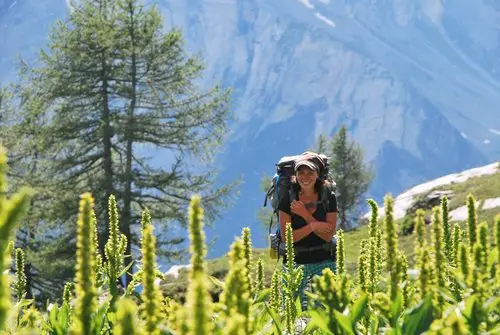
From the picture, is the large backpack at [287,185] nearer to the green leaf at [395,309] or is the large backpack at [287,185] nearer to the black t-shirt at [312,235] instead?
the black t-shirt at [312,235]

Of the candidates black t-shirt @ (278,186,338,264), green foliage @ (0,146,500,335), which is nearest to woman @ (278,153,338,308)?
black t-shirt @ (278,186,338,264)

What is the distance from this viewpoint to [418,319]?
5.13ft

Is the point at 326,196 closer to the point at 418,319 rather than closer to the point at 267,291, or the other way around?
the point at 267,291

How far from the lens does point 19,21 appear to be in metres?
171

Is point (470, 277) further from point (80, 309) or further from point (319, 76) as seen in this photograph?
point (319, 76)

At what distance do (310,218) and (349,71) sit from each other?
164m

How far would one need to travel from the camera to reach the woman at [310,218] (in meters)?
6.32

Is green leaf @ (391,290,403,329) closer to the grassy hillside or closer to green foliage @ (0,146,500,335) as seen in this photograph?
green foliage @ (0,146,500,335)

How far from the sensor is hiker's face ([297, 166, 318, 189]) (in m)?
6.38

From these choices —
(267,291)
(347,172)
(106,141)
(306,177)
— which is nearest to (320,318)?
(267,291)

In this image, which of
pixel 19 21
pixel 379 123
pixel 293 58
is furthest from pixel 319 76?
pixel 19 21

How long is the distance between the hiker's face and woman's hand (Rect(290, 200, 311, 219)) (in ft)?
0.66

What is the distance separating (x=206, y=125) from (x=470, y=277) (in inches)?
1072

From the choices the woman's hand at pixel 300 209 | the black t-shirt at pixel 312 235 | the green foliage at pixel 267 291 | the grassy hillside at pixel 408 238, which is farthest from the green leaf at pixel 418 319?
the grassy hillside at pixel 408 238
